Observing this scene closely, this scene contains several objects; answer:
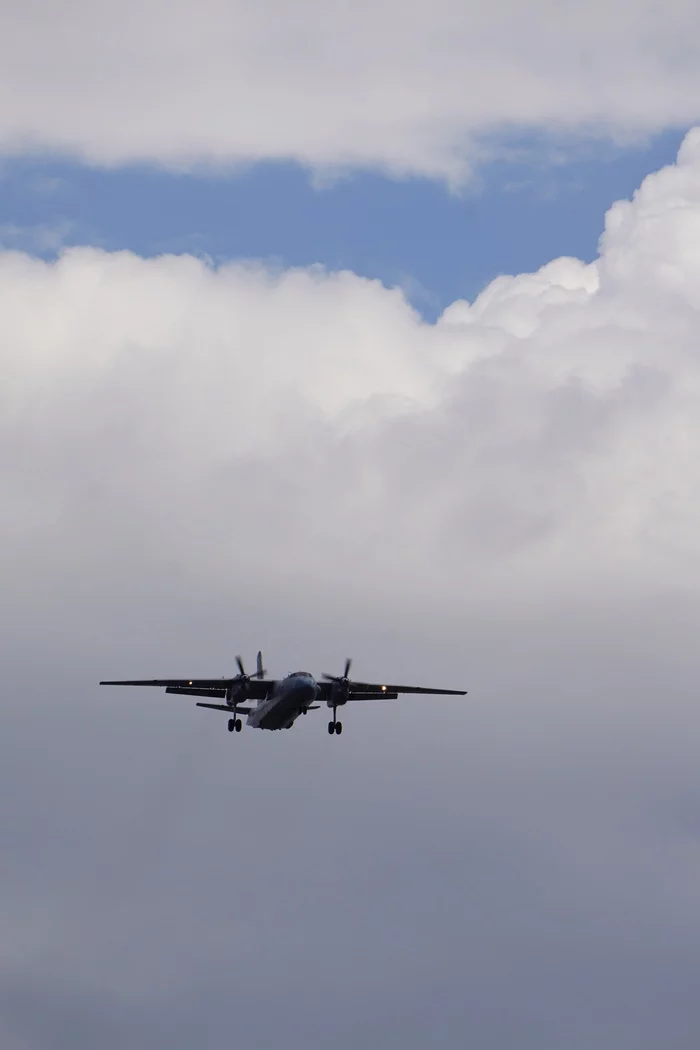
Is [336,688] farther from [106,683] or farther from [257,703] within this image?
[106,683]

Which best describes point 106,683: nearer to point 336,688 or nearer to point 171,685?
point 171,685

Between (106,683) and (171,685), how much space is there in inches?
340

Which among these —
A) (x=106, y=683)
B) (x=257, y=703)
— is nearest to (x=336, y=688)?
(x=257, y=703)

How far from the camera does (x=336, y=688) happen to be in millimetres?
167500

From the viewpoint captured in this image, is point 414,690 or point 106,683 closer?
point 106,683

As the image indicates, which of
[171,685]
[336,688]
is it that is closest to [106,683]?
[171,685]

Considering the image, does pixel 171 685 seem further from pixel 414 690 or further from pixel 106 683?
pixel 414 690

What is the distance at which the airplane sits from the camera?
160 meters

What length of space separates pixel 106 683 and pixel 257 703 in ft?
48.9

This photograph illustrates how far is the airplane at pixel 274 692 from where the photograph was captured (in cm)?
15975

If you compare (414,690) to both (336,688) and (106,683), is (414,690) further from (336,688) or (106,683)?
(106,683)

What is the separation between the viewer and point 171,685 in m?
169

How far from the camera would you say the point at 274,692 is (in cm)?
16312

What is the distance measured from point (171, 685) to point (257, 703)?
7.58 metres
